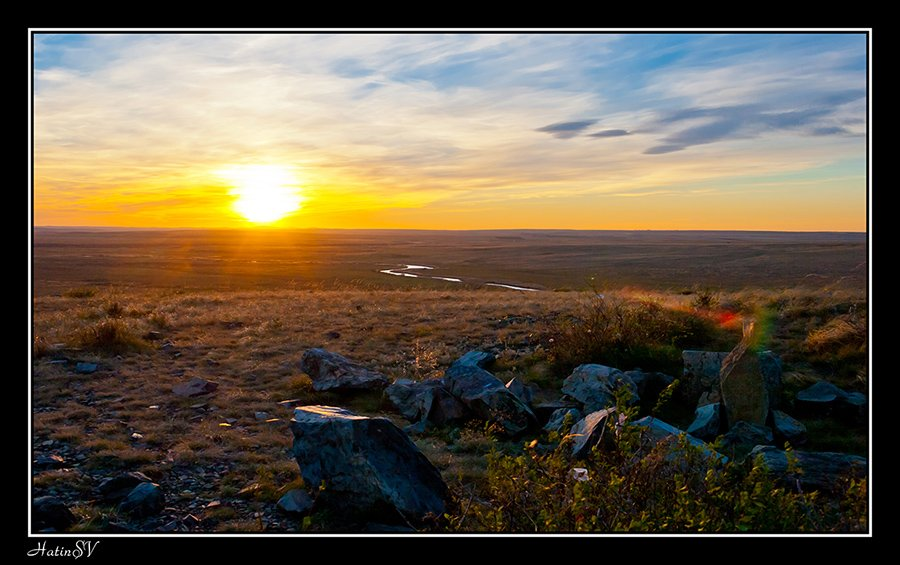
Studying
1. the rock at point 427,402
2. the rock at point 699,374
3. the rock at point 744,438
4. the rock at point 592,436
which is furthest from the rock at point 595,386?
the rock at point 592,436

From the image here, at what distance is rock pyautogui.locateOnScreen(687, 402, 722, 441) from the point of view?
7152mm

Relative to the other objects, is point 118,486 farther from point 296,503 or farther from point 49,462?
point 296,503

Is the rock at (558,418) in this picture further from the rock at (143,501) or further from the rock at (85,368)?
the rock at (85,368)

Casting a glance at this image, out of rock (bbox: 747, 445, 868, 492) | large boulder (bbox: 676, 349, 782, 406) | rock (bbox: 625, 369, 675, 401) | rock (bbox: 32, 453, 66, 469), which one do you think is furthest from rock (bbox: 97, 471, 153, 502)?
large boulder (bbox: 676, 349, 782, 406)

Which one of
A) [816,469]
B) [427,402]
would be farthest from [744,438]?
[427,402]

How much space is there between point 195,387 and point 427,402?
4359mm

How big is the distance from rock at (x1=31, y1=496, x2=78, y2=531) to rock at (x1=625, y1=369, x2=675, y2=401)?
7.14m

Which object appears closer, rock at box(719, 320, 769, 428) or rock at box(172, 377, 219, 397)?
rock at box(719, 320, 769, 428)

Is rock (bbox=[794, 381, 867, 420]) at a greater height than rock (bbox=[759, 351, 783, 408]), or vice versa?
rock (bbox=[759, 351, 783, 408])

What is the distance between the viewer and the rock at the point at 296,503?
214 inches

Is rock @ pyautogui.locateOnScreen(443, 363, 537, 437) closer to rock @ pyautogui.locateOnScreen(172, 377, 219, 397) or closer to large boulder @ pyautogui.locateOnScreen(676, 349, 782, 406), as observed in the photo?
large boulder @ pyautogui.locateOnScreen(676, 349, 782, 406)

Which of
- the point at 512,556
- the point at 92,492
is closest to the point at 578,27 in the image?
the point at 512,556

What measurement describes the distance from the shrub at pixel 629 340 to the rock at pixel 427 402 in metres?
Result: 2.78

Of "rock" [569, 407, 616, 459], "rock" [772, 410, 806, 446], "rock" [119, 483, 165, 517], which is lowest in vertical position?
"rock" [119, 483, 165, 517]
